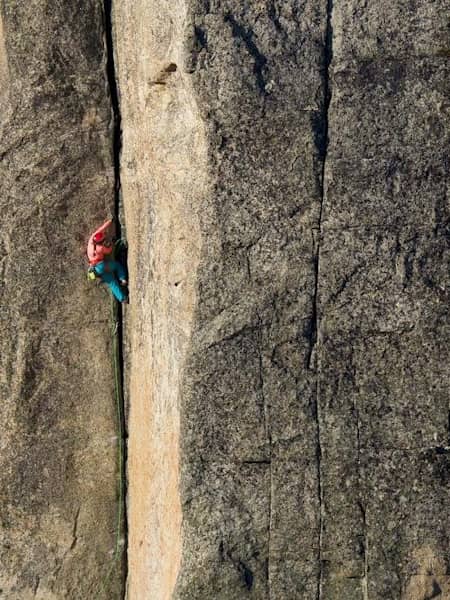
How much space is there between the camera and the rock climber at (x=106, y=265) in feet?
17.0

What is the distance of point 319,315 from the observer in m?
4.38

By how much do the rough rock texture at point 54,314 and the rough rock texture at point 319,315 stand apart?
97 cm

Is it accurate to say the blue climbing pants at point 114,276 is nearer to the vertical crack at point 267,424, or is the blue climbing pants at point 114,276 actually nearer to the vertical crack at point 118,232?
the vertical crack at point 118,232

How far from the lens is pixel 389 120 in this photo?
14.4 feet

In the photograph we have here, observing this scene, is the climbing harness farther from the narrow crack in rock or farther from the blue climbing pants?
the narrow crack in rock

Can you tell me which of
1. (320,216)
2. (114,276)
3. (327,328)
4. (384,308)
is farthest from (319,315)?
(114,276)

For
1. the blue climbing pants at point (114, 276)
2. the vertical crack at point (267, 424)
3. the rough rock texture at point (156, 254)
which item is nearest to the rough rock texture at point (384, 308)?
the vertical crack at point (267, 424)

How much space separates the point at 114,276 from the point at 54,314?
1.16 feet

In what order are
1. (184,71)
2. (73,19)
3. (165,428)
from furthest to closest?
(73,19) < (165,428) < (184,71)

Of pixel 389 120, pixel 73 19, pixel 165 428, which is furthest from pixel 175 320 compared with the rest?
pixel 73 19

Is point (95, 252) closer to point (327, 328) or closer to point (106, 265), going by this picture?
point (106, 265)

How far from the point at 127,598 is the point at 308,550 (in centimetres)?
134

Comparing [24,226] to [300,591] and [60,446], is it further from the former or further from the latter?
[300,591]

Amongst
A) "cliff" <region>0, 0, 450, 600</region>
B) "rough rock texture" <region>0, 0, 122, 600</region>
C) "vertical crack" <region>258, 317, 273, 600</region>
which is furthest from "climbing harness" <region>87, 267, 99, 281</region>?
"vertical crack" <region>258, 317, 273, 600</region>
